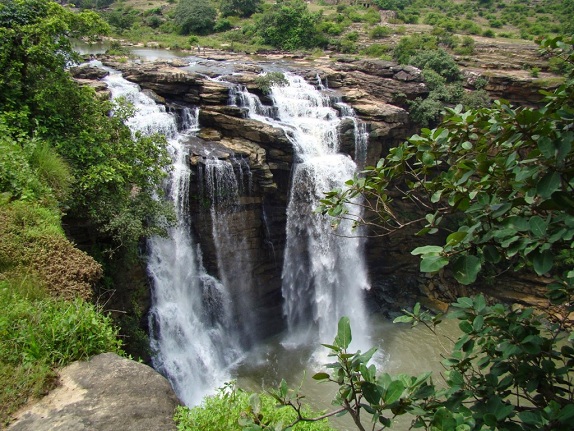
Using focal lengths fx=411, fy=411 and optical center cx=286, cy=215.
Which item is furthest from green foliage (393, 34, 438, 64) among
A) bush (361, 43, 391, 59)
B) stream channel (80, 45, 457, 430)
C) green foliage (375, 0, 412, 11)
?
green foliage (375, 0, 412, 11)

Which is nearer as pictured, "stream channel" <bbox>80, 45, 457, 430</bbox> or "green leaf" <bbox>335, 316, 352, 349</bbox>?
"green leaf" <bbox>335, 316, 352, 349</bbox>

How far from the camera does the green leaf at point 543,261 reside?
1.75 meters

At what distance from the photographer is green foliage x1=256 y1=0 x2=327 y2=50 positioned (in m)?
28.6

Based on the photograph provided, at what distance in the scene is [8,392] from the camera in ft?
10.3

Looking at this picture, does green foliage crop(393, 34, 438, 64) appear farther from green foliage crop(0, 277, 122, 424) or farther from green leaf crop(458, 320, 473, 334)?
green leaf crop(458, 320, 473, 334)

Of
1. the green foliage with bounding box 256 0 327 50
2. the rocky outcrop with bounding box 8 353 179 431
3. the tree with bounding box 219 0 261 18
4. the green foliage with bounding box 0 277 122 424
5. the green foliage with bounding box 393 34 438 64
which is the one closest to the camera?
the rocky outcrop with bounding box 8 353 179 431

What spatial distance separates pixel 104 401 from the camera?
323 cm

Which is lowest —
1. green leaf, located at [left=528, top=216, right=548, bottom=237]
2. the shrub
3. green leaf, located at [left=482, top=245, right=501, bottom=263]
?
green leaf, located at [left=482, top=245, right=501, bottom=263]

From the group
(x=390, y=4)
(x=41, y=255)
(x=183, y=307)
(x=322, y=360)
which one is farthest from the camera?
(x=390, y=4)

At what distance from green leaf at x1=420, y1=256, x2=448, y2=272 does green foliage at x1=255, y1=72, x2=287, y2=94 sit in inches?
583

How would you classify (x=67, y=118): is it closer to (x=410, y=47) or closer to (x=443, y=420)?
(x=443, y=420)

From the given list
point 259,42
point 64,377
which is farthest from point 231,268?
point 259,42

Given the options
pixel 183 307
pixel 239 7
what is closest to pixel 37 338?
pixel 183 307

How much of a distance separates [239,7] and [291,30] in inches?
425
